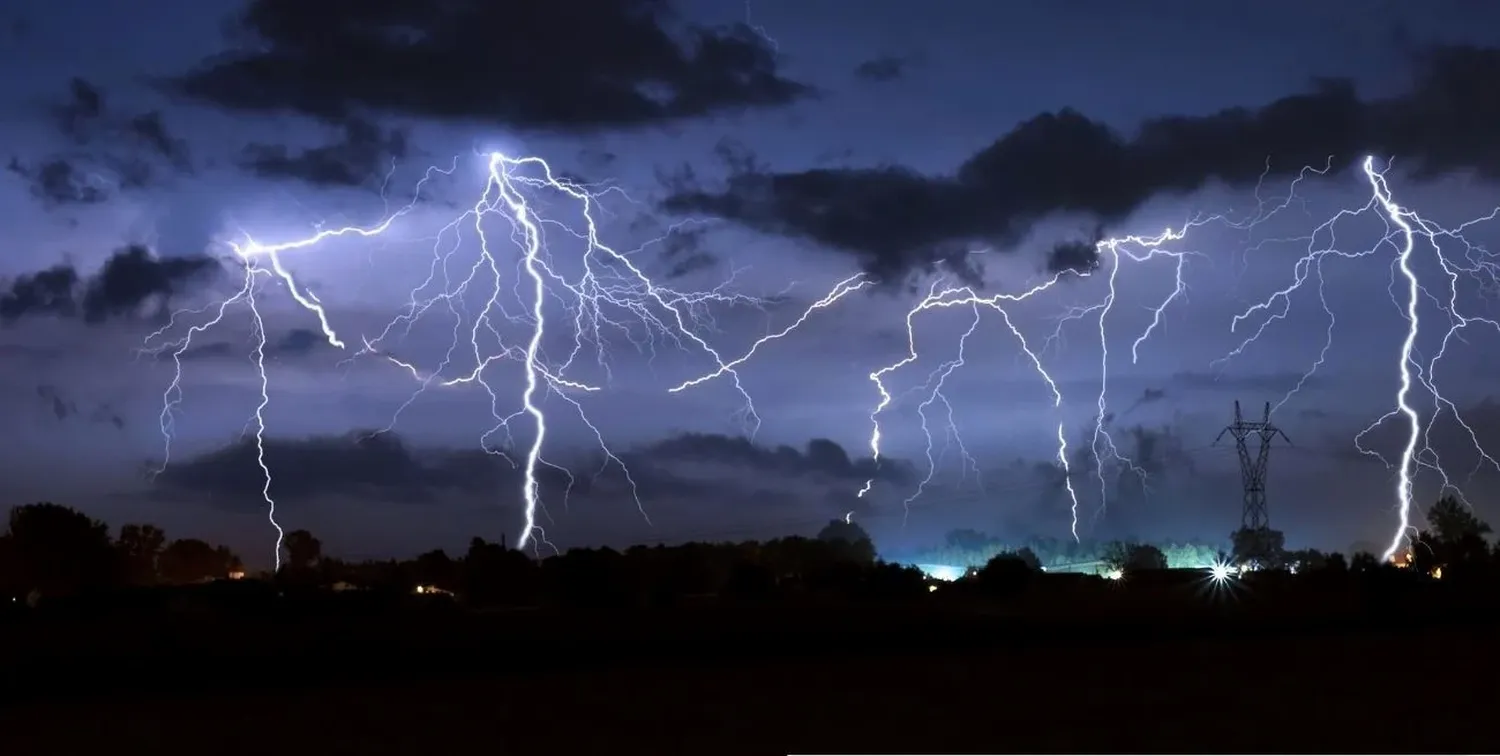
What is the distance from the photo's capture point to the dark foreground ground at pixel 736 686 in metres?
16.8

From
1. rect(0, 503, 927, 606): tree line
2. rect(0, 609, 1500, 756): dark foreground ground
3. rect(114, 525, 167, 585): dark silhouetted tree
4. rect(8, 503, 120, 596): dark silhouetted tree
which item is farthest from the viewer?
rect(114, 525, 167, 585): dark silhouetted tree

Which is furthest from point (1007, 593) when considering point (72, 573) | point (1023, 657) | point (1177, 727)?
point (72, 573)

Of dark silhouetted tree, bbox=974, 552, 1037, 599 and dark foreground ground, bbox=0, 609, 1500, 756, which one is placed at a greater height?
dark silhouetted tree, bbox=974, 552, 1037, 599

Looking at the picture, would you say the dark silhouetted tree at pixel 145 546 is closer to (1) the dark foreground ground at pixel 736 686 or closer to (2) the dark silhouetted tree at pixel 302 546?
(2) the dark silhouetted tree at pixel 302 546

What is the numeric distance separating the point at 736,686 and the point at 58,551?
74081 millimetres

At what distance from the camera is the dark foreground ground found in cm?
1675

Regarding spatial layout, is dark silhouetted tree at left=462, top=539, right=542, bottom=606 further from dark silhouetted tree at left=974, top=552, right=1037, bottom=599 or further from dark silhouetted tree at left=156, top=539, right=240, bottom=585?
dark silhouetted tree at left=156, top=539, right=240, bottom=585

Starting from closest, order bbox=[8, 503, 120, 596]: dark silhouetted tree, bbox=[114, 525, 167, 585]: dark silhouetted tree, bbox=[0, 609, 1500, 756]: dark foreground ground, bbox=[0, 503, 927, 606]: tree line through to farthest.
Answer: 1. bbox=[0, 609, 1500, 756]: dark foreground ground
2. bbox=[0, 503, 927, 606]: tree line
3. bbox=[8, 503, 120, 596]: dark silhouetted tree
4. bbox=[114, 525, 167, 585]: dark silhouetted tree

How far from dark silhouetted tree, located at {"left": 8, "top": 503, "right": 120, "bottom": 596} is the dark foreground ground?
53.7 meters

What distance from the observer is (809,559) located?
127 m

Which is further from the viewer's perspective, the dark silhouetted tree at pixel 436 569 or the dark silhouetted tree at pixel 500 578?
the dark silhouetted tree at pixel 436 569

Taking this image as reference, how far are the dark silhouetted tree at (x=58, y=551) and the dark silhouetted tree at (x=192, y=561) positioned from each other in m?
52.0

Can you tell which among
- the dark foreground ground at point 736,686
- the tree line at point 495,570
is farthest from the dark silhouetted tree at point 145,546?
the dark foreground ground at point 736,686

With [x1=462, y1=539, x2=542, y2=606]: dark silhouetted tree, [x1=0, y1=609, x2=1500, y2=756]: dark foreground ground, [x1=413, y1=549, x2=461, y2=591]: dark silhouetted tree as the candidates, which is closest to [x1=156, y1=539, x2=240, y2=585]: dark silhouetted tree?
[x1=413, y1=549, x2=461, y2=591]: dark silhouetted tree
